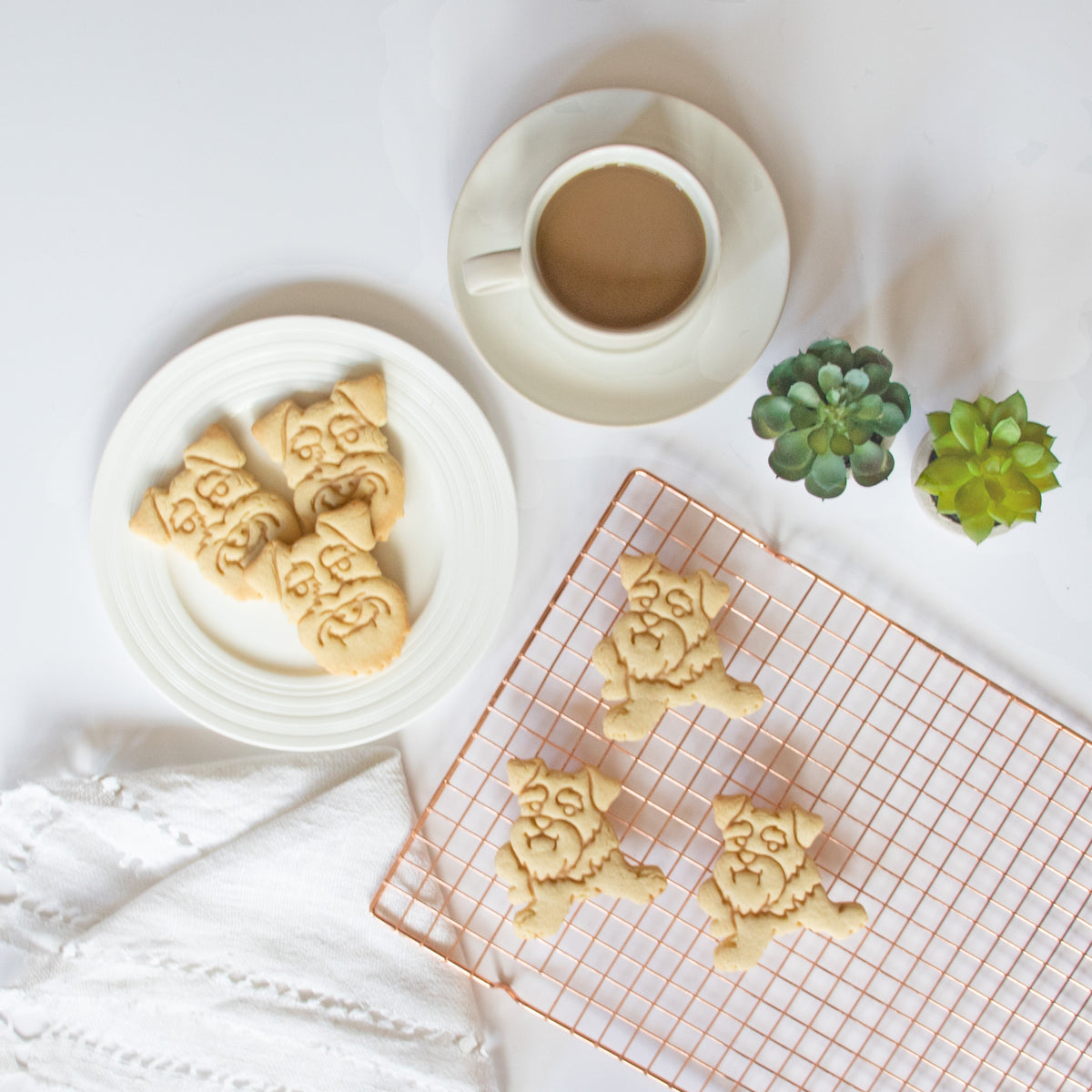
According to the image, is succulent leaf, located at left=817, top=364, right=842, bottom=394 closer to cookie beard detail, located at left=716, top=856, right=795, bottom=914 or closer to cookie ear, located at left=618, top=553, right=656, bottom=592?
cookie ear, located at left=618, top=553, right=656, bottom=592

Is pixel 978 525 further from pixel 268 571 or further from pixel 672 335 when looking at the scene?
pixel 268 571

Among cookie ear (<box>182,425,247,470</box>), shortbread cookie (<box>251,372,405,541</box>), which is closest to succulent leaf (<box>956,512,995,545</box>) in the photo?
shortbread cookie (<box>251,372,405,541</box>)

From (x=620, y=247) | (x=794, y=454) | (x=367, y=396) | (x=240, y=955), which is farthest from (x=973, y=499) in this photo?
(x=240, y=955)

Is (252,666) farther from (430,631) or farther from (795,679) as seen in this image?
(795,679)

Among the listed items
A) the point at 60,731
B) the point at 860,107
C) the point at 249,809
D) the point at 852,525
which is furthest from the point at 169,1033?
the point at 860,107

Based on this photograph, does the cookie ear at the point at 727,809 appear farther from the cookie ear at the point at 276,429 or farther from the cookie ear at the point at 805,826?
the cookie ear at the point at 276,429

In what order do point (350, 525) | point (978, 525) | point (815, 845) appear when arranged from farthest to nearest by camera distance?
point (815, 845), point (350, 525), point (978, 525)

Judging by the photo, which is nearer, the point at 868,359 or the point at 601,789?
the point at 868,359

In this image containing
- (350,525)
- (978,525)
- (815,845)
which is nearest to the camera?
(978,525)

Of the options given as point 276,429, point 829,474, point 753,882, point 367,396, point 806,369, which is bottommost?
point 753,882
